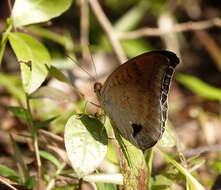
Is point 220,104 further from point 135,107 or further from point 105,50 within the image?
point 135,107

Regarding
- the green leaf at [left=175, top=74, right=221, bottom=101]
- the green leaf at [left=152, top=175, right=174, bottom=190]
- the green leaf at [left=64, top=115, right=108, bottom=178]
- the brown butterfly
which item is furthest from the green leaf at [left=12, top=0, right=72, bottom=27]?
the green leaf at [left=175, top=74, right=221, bottom=101]

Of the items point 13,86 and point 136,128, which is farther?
point 13,86

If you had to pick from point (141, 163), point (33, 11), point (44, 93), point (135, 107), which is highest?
point (33, 11)

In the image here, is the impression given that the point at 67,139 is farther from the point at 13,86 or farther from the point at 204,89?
the point at 204,89

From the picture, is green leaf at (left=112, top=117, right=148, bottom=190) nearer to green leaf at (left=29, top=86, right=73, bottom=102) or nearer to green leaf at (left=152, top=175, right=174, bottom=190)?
green leaf at (left=152, top=175, right=174, bottom=190)

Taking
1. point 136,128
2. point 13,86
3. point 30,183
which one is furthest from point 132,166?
point 13,86

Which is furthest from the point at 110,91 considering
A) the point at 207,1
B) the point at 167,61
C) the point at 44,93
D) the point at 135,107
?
the point at 207,1

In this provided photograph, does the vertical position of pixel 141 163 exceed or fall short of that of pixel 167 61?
it falls short
